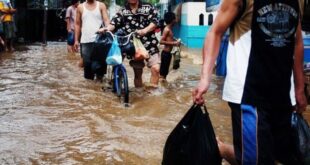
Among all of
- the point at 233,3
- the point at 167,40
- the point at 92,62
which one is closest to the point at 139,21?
the point at 92,62

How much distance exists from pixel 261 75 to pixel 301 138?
1.62ft

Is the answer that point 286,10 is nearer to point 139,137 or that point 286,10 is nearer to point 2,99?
point 139,137

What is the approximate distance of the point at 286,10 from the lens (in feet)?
9.61

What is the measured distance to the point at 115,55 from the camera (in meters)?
7.07

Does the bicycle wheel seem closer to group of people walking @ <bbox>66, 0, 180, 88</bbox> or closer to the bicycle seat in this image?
the bicycle seat

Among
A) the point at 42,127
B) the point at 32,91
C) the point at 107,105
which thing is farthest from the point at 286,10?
the point at 32,91

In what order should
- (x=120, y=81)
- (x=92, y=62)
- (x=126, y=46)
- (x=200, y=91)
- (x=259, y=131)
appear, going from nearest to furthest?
1. (x=259, y=131)
2. (x=200, y=91)
3. (x=126, y=46)
4. (x=120, y=81)
5. (x=92, y=62)

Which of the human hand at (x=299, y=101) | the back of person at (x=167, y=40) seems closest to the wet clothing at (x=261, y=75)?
the human hand at (x=299, y=101)

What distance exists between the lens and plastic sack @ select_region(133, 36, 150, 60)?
7.14 metres

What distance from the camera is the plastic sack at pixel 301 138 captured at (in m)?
3.02

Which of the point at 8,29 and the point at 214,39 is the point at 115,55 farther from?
the point at 8,29

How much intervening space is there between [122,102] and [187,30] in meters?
10.3

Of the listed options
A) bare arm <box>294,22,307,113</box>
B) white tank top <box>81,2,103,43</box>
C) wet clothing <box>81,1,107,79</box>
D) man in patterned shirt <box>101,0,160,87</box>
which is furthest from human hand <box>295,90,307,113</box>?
white tank top <box>81,2,103,43</box>

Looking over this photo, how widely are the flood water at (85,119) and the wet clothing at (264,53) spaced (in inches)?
69.7
